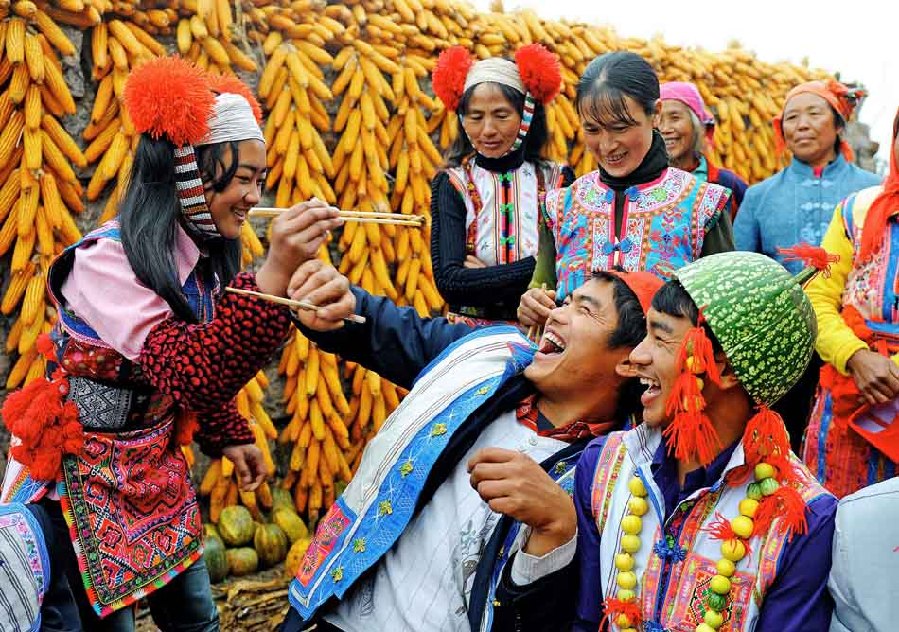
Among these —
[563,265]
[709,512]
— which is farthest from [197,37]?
[709,512]

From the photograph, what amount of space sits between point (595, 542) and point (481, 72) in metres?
2.16

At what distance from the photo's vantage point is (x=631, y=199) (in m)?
2.91

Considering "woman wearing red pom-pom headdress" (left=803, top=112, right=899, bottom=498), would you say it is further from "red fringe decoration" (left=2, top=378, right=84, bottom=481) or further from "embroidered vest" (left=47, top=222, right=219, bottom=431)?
"red fringe decoration" (left=2, top=378, right=84, bottom=481)

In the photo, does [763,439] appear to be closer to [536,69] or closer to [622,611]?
[622,611]

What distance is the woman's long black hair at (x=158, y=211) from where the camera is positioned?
2.25 metres

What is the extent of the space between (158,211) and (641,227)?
1385 millimetres

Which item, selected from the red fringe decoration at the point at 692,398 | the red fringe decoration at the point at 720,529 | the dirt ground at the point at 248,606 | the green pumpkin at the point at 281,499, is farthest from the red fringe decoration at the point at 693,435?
the green pumpkin at the point at 281,499

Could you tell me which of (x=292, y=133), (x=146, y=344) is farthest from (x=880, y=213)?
(x=292, y=133)

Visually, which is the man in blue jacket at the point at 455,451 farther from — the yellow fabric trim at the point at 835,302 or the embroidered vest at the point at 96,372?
the yellow fabric trim at the point at 835,302

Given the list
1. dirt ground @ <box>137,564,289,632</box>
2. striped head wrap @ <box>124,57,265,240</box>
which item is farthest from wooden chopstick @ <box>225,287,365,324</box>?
dirt ground @ <box>137,564,289,632</box>

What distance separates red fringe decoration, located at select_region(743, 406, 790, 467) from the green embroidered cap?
2.3 inches

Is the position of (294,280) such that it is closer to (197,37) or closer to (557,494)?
(557,494)

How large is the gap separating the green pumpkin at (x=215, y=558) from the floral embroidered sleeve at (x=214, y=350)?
78.4 inches

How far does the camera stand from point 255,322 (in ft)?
7.28
